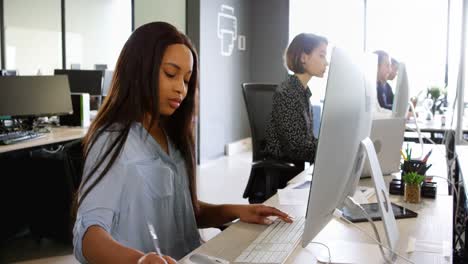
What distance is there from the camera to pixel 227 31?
6.49m

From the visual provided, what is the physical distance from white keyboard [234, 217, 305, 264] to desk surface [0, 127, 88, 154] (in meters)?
2.04

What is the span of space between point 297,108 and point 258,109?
0.31 metres

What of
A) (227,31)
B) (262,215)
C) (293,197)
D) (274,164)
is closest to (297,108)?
(274,164)

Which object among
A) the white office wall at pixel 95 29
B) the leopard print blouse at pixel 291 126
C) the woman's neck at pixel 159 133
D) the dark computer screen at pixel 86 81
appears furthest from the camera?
the white office wall at pixel 95 29

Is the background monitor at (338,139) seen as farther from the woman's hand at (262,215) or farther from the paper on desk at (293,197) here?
the paper on desk at (293,197)

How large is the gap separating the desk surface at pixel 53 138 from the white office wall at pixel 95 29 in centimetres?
249

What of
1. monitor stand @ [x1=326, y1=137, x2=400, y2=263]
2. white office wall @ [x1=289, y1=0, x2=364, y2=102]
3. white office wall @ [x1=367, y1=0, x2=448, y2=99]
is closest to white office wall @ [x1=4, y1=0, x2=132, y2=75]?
white office wall @ [x1=289, y1=0, x2=364, y2=102]

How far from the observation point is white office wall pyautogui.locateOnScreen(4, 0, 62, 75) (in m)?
5.52

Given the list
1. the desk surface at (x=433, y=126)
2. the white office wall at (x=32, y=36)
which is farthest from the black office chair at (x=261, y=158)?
the white office wall at (x=32, y=36)

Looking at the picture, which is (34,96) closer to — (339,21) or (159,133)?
(159,133)

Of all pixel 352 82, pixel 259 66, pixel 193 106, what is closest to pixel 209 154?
pixel 259 66

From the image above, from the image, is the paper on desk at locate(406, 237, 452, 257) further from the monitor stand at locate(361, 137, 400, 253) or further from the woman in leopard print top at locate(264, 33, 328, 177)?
the woman in leopard print top at locate(264, 33, 328, 177)

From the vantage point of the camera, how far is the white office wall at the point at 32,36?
5523 millimetres

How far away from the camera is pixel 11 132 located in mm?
3352
